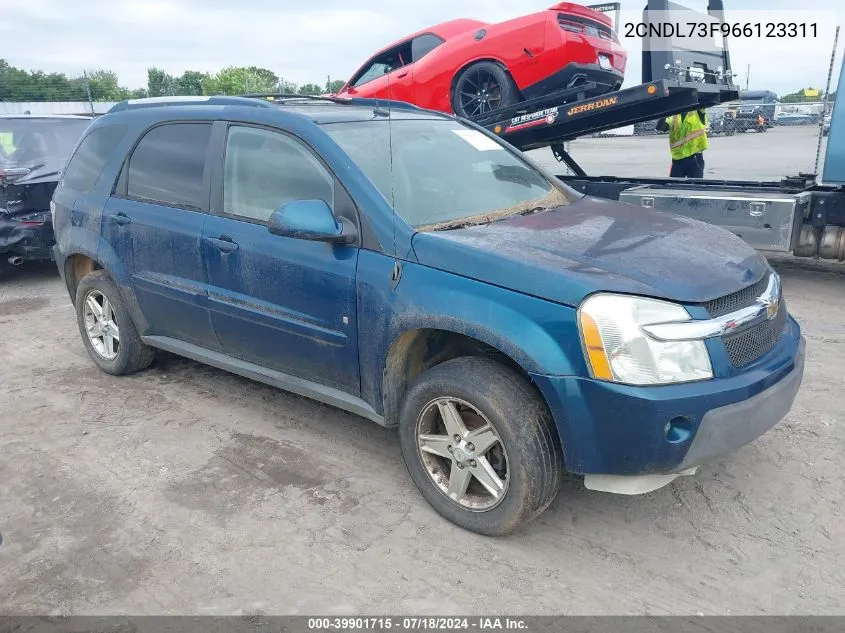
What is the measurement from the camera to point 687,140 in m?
9.28

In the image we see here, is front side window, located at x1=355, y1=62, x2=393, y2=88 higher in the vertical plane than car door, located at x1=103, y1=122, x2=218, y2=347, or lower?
higher

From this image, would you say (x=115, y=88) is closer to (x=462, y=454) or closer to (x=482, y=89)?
(x=482, y=89)

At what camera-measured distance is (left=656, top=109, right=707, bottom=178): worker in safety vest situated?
9180 millimetres

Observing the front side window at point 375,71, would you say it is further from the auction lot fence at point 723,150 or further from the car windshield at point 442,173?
the car windshield at point 442,173

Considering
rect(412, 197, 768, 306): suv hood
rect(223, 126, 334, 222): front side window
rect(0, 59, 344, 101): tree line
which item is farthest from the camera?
rect(0, 59, 344, 101): tree line

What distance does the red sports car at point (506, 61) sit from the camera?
748cm

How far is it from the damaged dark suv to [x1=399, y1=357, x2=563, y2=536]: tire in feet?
19.1

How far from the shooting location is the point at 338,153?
3395 mm

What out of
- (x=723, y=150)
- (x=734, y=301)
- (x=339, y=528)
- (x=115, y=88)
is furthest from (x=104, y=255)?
(x=115, y=88)

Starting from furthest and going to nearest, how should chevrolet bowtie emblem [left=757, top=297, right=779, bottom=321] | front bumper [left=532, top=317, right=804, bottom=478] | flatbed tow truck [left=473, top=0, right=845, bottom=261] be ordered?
flatbed tow truck [left=473, top=0, right=845, bottom=261], chevrolet bowtie emblem [left=757, top=297, right=779, bottom=321], front bumper [left=532, top=317, right=804, bottom=478]

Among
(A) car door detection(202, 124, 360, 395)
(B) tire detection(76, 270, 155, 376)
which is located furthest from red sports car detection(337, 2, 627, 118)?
(A) car door detection(202, 124, 360, 395)

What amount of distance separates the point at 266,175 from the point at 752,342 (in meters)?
2.48

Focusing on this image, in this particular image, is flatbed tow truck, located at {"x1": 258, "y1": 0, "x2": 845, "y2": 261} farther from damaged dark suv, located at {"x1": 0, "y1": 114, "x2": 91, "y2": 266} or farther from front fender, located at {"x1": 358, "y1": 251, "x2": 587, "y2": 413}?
damaged dark suv, located at {"x1": 0, "y1": 114, "x2": 91, "y2": 266}

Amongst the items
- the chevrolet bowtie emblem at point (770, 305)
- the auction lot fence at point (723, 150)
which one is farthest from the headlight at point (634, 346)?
the auction lot fence at point (723, 150)
